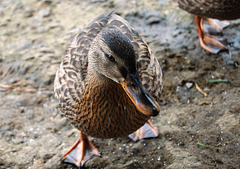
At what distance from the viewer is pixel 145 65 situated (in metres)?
3.07

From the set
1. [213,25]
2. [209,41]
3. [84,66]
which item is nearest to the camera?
[84,66]

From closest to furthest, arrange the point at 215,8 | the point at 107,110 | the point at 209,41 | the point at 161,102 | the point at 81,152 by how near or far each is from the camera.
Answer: the point at 107,110
the point at 81,152
the point at 161,102
the point at 215,8
the point at 209,41

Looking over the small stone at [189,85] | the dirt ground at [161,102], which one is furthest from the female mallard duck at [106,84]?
the small stone at [189,85]

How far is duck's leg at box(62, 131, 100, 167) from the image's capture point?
3.38 metres

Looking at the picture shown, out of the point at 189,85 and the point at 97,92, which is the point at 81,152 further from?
the point at 189,85

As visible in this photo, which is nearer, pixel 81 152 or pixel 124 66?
pixel 124 66

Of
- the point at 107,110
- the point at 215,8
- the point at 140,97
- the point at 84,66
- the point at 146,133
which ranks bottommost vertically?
the point at 146,133

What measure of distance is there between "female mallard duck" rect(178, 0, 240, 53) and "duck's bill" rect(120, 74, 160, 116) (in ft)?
7.53

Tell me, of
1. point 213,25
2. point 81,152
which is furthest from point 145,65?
point 213,25

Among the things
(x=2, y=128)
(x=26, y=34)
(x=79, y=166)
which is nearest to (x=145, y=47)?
(x=79, y=166)

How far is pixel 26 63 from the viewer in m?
4.57

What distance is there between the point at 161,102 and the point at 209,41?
1.36 m

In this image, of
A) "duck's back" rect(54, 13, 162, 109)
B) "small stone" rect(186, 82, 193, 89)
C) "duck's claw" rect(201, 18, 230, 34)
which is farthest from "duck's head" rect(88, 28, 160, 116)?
"duck's claw" rect(201, 18, 230, 34)

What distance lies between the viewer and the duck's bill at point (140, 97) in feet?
7.70
